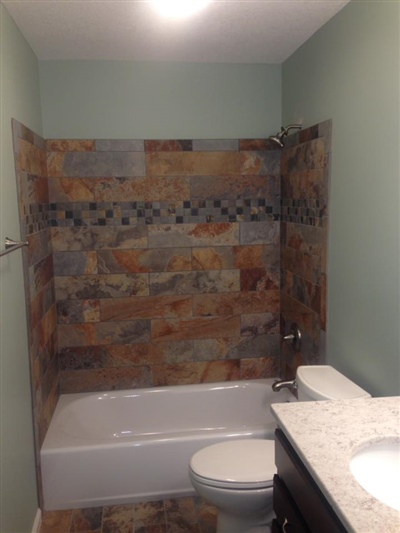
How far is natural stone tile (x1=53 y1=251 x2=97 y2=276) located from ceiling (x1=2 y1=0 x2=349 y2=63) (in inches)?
46.3

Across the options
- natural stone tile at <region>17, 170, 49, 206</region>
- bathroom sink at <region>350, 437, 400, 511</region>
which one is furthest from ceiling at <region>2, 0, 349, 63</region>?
bathroom sink at <region>350, 437, 400, 511</region>

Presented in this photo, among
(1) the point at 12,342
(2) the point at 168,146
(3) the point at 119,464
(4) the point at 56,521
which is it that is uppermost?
(2) the point at 168,146

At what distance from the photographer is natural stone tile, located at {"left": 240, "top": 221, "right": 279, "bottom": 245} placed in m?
3.17

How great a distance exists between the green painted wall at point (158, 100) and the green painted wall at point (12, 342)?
0.48 metres

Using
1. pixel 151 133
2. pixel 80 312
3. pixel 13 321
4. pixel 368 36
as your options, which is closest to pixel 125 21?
pixel 151 133

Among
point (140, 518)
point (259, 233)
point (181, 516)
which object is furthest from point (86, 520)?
point (259, 233)

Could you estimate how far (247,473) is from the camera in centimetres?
206

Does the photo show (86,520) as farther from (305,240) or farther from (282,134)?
(282,134)

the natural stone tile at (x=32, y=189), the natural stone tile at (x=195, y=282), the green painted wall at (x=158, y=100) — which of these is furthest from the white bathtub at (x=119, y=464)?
the green painted wall at (x=158, y=100)

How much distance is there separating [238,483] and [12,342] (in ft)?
3.68

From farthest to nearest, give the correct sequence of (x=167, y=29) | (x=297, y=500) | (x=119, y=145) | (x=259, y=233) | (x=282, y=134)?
(x=259, y=233) → (x=119, y=145) → (x=282, y=134) → (x=167, y=29) → (x=297, y=500)

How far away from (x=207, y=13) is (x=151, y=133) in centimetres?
94

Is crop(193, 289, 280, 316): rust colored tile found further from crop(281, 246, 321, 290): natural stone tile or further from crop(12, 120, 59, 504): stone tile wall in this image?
crop(12, 120, 59, 504): stone tile wall

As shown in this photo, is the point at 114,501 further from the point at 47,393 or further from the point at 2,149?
the point at 2,149
